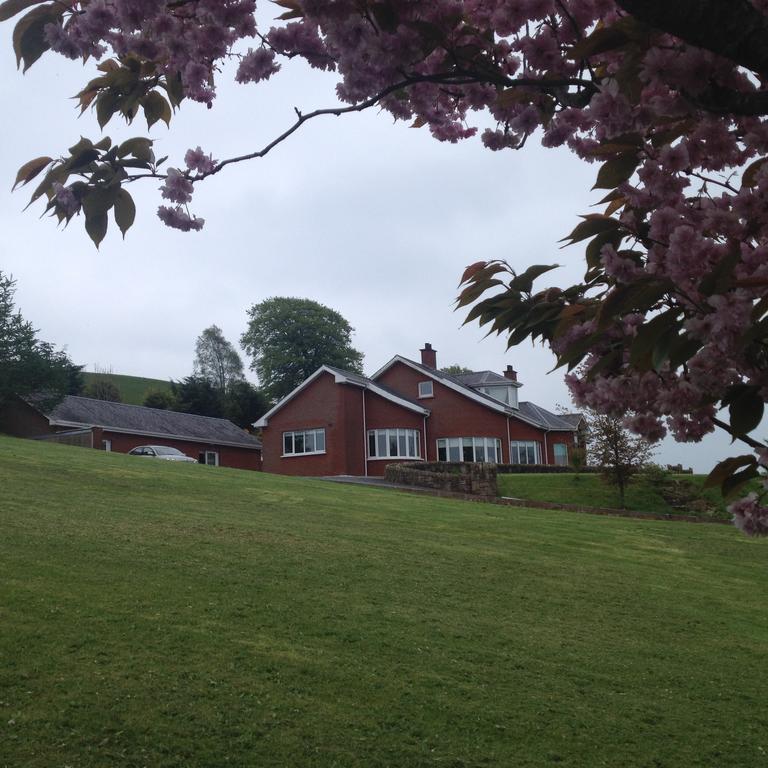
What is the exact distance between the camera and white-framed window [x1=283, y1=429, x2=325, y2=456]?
39750 millimetres

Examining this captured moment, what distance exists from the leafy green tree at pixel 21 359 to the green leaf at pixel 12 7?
4315 centimetres

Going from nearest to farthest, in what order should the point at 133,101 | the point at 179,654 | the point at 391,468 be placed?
1. the point at 133,101
2. the point at 179,654
3. the point at 391,468

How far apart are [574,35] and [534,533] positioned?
39.1 feet

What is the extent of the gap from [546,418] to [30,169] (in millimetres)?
45940

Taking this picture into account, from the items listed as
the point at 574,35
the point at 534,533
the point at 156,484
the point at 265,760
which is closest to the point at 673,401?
the point at 574,35

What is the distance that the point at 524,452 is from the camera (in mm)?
41031

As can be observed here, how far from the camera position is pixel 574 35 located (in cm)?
269

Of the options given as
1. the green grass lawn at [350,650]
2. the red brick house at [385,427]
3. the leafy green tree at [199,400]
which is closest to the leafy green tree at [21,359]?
the red brick house at [385,427]

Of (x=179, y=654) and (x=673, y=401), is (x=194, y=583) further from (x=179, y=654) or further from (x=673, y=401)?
(x=673, y=401)

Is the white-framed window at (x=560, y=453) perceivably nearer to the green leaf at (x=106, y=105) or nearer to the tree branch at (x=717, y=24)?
the green leaf at (x=106, y=105)

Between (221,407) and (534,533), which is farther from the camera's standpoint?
(221,407)

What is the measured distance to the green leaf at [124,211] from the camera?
254 cm

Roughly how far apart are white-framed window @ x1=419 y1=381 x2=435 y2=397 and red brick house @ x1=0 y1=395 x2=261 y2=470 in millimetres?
16174

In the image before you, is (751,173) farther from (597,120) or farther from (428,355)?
(428,355)
